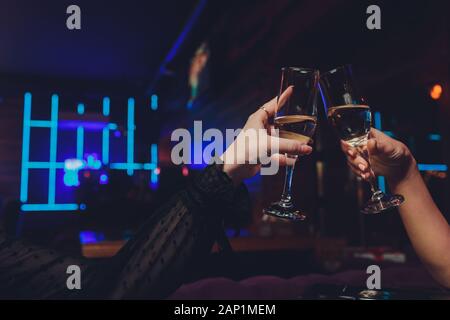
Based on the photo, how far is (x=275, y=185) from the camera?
3713 mm

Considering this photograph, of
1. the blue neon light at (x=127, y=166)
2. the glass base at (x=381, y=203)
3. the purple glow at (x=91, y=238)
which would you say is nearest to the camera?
the glass base at (x=381, y=203)

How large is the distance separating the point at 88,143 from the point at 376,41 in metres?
5.70

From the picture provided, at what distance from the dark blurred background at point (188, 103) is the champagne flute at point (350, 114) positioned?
310mm

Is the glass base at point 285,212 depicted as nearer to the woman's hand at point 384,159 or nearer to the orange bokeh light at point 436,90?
the woman's hand at point 384,159

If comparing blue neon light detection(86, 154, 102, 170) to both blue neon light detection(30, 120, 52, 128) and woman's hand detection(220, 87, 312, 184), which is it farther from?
woman's hand detection(220, 87, 312, 184)

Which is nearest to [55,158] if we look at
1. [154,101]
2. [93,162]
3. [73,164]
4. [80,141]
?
[73,164]

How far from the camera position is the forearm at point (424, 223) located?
1.05 metres

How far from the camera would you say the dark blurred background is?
8.64 feet

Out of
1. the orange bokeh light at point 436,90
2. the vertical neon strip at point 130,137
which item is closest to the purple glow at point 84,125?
the vertical neon strip at point 130,137

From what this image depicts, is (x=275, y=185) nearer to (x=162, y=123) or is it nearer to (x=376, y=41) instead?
(x=376, y=41)

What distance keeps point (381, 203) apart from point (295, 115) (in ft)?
0.94

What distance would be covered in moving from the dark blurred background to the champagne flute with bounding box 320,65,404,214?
0.31m

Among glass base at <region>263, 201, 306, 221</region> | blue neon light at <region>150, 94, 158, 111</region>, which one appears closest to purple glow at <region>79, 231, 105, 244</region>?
glass base at <region>263, 201, 306, 221</region>
